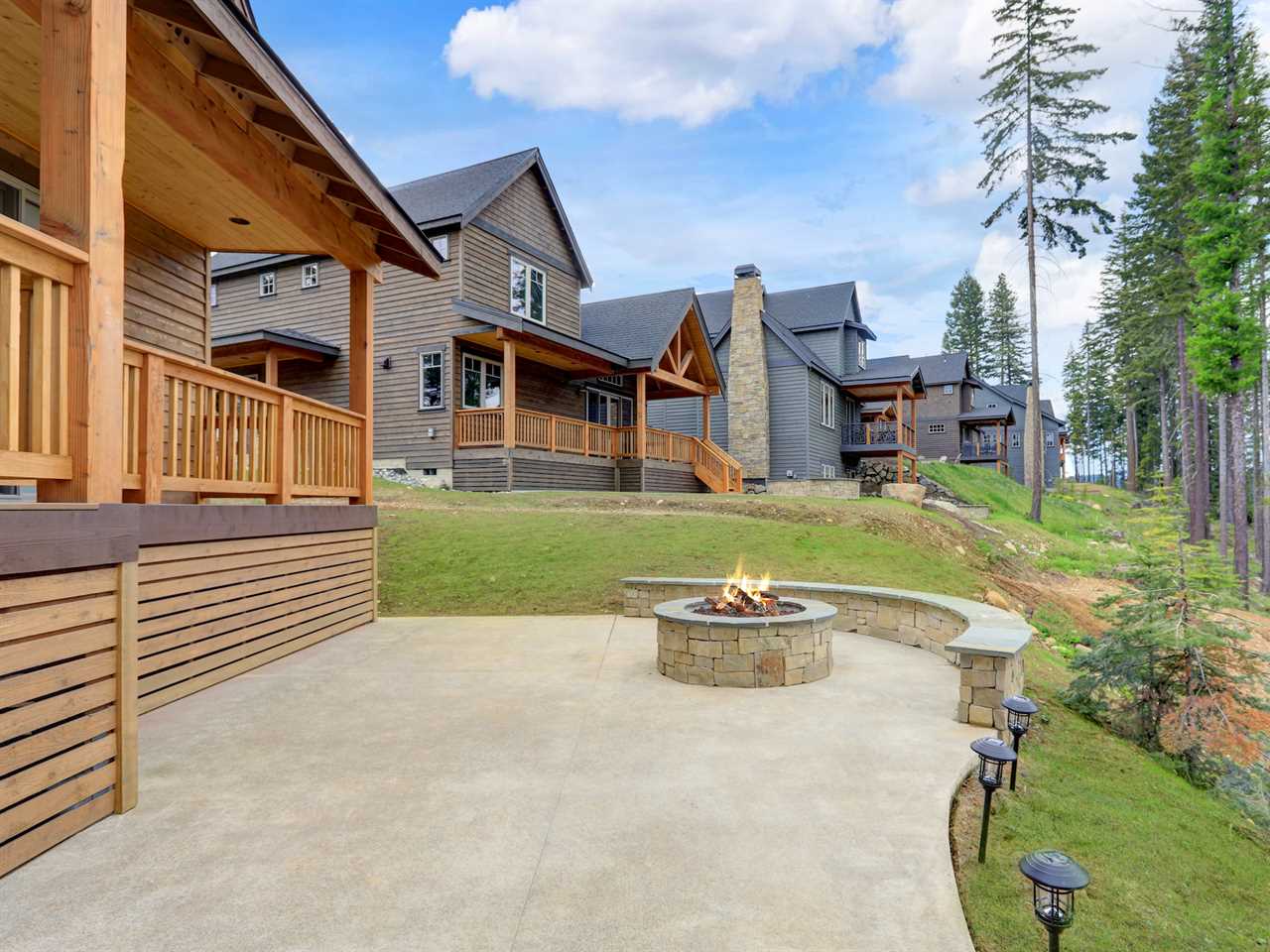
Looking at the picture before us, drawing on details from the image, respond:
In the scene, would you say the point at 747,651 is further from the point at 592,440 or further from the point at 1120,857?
the point at 592,440

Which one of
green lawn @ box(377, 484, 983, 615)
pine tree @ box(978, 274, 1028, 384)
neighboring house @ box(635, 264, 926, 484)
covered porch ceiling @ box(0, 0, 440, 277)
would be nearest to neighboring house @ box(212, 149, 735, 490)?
green lawn @ box(377, 484, 983, 615)

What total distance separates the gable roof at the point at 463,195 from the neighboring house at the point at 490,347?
6 centimetres

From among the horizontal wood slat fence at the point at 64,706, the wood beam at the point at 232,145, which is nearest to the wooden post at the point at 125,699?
the horizontal wood slat fence at the point at 64,706

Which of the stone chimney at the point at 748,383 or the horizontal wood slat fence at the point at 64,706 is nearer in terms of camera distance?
the horizontal wood slat fence at the point at 64,706

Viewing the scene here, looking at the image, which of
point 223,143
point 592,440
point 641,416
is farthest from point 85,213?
point 592,440

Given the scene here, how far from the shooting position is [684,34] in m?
20.0

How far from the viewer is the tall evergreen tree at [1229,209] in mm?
17062

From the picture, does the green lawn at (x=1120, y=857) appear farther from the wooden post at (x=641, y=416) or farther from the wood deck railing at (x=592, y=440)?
the wooden post at (x=641, y=416)

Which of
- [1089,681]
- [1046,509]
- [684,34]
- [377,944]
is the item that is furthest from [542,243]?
[1046,509]

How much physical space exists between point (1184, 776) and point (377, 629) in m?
7.50

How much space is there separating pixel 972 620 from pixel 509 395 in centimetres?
1191

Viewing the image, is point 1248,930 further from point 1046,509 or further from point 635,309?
point 1046,509

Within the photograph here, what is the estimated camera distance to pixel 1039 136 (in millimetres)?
24125

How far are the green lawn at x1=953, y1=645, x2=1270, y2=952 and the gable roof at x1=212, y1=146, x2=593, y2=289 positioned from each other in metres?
16.6
